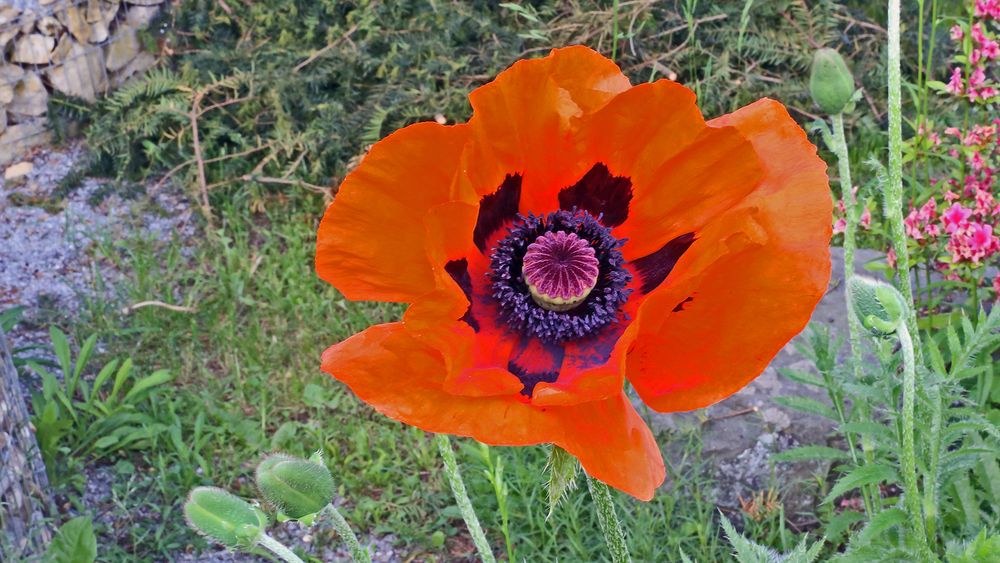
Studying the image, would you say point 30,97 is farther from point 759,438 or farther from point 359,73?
point 759,438

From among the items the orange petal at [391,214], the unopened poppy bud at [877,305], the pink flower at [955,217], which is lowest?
the pink flower at [955,217]

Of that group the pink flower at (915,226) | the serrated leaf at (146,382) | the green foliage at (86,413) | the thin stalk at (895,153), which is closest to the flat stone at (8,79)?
the green foliage at (86,413)

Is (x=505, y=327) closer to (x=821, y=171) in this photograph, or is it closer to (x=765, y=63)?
(x=821, y=171)

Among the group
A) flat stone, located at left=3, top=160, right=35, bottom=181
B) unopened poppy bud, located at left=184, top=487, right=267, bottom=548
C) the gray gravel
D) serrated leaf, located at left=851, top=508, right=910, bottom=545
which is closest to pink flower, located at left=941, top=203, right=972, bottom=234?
serrated leaf, located at left=851, top=508, right=910, bottom=545

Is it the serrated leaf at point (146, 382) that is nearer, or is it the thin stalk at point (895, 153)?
the thin stalk at point (895, 153)

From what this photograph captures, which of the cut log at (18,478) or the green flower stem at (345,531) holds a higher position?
the green flower stem at (345,531)

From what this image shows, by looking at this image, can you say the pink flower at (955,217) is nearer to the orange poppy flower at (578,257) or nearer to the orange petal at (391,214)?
the orange poppy flower at (578,257)

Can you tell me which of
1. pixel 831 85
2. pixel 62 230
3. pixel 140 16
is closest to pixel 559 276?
pixel 831 85
